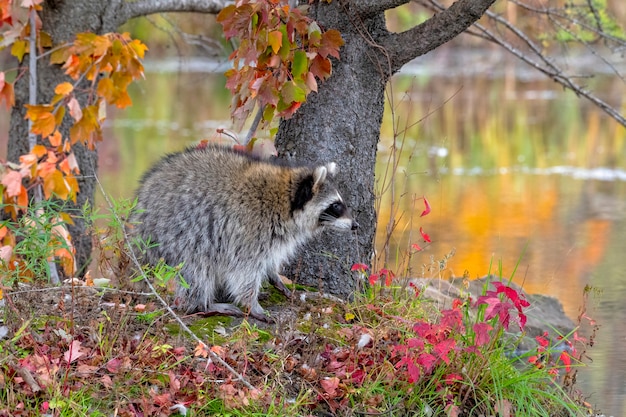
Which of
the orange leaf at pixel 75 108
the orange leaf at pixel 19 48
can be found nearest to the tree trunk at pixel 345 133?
the orange leaf at pixel 75 108

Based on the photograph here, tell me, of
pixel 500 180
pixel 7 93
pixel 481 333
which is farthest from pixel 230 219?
pixel 500 180

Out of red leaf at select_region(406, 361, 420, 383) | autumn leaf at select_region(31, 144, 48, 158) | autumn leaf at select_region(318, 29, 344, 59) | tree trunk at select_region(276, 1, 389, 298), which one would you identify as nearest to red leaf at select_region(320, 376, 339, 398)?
red leaf at select_region(406, 361, 420, 383)

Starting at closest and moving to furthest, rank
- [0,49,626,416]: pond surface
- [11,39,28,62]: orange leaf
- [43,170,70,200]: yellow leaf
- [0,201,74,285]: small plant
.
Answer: [0,201,74,285]: small plant < [43,170,70,200]: yellow leaf < [11,39,28,62]: orange leaf < [0,49,626,416]: pond surface

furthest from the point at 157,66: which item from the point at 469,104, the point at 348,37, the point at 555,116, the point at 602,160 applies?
the point at 348,37

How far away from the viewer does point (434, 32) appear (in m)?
4.60

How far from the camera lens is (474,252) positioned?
8.68m

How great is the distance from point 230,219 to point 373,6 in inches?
50.7

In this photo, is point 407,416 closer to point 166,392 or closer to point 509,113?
point 166,392

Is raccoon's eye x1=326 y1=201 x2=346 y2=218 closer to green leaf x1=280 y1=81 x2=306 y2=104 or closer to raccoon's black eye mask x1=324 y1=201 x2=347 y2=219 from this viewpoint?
raccoon's black eye mask x1=324 y1=201 x2=347 y2=219

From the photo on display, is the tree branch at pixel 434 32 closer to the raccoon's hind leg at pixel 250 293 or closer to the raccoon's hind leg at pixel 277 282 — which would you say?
the raccoon's hind leg at pixel 277 282

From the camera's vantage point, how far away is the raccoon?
426 cm

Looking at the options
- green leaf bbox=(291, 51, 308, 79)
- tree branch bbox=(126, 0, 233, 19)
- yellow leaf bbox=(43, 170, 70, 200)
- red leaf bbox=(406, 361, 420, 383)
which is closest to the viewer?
red leaf bbox=(406, 361, 420, 383)

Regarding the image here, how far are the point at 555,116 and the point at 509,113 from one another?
77cm

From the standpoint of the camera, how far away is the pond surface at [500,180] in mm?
6613
